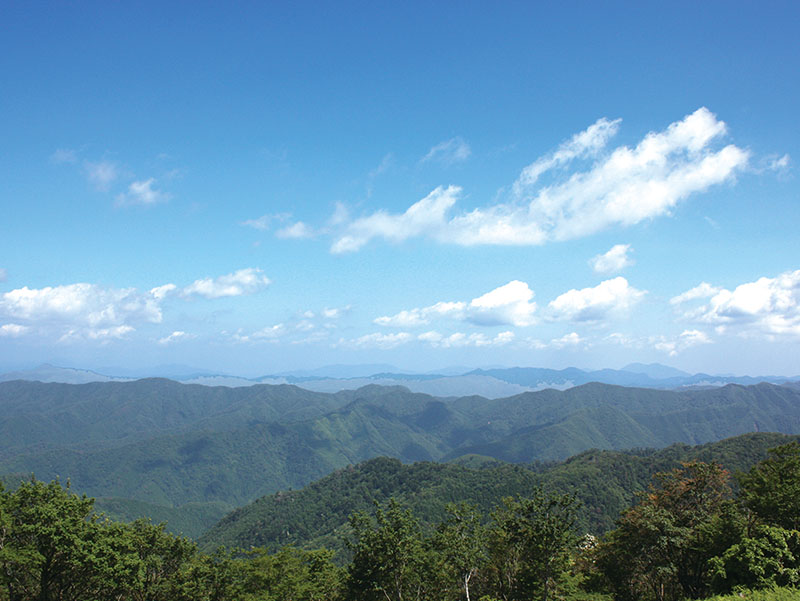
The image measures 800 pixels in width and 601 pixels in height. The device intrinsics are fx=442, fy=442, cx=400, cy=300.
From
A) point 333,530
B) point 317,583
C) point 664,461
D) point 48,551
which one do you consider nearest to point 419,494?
point 333,530

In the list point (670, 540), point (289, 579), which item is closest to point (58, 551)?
point (289, 579)

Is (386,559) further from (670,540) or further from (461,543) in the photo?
(670,540)

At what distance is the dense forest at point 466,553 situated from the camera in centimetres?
2425

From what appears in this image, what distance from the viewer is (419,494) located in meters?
193

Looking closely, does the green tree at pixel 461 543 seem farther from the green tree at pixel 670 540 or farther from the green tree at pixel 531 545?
the green tree at pixel 670 540

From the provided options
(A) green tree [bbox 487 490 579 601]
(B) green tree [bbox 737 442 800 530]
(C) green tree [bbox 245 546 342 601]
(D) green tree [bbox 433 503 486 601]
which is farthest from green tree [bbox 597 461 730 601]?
(C) green tree [bbox 245 546 342 601]

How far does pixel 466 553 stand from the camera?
27.0 m

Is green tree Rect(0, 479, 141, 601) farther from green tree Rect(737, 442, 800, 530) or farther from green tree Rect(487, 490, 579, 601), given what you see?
green tree Rect(737, 442, 800, 530)

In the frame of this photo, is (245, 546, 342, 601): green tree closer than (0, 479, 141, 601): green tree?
No

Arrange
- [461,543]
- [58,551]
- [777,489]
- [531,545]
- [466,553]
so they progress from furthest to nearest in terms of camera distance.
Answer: [777,489] → [531,545] → [461,543] → [466,553] → [58,551]

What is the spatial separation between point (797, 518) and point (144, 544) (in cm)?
4175

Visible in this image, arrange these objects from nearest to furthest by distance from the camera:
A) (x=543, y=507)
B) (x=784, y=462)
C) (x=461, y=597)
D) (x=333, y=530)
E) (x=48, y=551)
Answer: (x=48, y=551) < (x=543, y=507) < (x=784, y=462) < (x=461, y=597) < (x=333, y=530)

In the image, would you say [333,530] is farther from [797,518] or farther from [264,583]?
[797,518]

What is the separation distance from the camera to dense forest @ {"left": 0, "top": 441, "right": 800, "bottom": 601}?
24.2 metres
